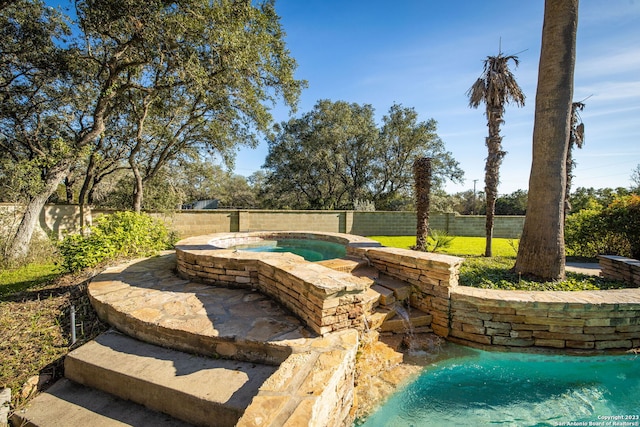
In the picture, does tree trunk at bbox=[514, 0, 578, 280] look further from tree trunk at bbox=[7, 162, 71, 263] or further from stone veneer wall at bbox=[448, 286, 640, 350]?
tree trunk at bbox=[7, 162, 71, 263]

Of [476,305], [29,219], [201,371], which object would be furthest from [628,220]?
[29,219]

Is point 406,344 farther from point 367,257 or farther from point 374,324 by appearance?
point 367,257

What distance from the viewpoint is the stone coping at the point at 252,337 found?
1720 mm

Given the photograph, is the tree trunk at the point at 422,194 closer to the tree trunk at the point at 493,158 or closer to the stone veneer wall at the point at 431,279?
the tree trunk at the point at 493,158

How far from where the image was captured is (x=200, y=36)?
666cm

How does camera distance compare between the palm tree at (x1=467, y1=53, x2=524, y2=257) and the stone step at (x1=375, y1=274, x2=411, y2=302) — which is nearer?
the stone step at (x1=375, y1=274, x2=411, y2=302)

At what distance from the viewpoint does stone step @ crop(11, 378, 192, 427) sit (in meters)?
1.98

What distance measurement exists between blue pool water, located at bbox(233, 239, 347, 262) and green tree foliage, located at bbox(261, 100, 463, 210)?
35.9ft

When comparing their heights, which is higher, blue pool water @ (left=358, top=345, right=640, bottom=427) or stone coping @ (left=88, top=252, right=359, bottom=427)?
stone coping @ (left=88, top=252, right=359, bottom=427)

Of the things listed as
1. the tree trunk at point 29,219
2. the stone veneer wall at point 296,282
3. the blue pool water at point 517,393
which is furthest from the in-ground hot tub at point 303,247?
the tree trunk at point 29,219

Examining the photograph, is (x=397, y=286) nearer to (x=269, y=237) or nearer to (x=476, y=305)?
(x=476, y=305)

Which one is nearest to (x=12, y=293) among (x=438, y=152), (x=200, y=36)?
(x=200, y=36)

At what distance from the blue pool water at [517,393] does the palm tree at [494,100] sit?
5.68 meters

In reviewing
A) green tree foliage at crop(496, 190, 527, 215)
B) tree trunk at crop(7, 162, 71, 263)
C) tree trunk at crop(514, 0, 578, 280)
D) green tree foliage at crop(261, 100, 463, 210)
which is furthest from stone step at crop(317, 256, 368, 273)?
green tree foliage at crop(496, 190, 527, 215)
